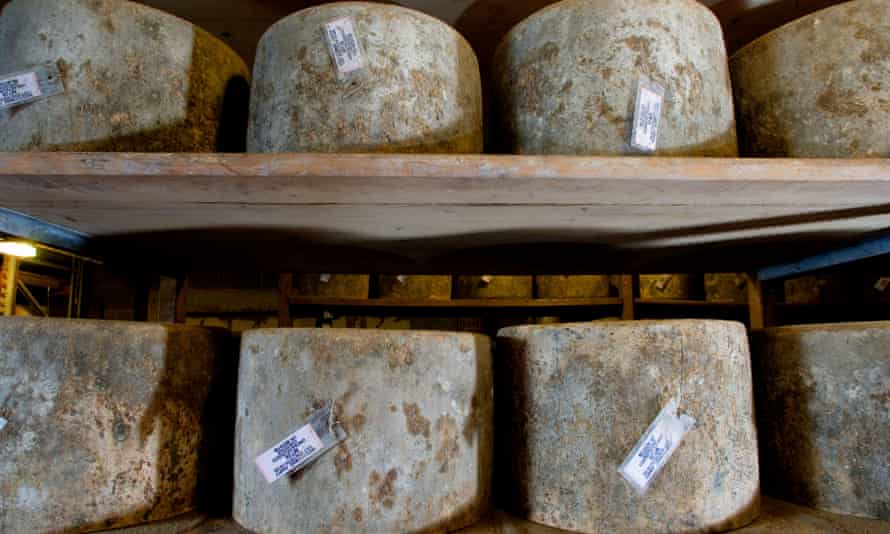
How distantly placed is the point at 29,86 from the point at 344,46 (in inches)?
21.6

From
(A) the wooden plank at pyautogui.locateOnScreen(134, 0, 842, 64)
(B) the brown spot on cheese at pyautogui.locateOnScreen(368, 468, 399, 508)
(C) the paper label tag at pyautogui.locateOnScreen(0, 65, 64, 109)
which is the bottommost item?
(B) the brown spot on cheese at pyautogui.locateOnScreen(368, 468, 399, 508)

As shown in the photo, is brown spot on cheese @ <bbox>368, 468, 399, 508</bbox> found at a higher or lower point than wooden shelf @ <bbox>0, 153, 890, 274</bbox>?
lower

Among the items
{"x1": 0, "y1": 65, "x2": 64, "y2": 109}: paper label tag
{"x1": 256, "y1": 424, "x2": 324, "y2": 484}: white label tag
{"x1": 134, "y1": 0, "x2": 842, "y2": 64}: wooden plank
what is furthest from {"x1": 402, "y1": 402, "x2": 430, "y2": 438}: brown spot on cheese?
{"x1": 134, "y1": 0, "x2": 842, "y2": 64}: wooden plank

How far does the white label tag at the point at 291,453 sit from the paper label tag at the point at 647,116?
0.70m

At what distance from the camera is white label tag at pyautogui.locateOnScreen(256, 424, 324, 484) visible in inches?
33.4

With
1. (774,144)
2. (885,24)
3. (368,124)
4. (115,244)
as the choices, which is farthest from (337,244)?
(885,24)

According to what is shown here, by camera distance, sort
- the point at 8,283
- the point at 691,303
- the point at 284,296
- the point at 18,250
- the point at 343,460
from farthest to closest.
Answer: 1. the point at 8,283
2. the point at 18,250
3. the point at 691,303
4. the point at 284,296
5. the point at 343,460

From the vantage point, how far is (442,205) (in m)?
0.97

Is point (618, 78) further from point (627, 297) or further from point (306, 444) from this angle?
point (627, 297)

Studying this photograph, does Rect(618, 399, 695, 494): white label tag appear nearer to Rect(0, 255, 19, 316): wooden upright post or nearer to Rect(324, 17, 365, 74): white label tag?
Rect(324, 17, 365, 74): white label tag

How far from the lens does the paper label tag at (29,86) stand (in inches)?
37.6

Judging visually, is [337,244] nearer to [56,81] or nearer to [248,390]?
[248,390]

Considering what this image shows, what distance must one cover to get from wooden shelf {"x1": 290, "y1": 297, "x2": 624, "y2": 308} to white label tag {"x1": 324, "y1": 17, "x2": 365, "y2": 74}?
6.35 feet

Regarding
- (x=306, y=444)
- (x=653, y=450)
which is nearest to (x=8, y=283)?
(x=306, y=444)
